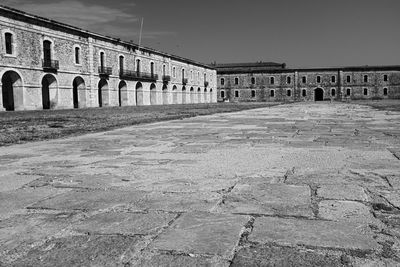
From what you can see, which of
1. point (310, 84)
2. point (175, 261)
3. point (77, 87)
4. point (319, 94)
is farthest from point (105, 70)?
point (319, 94)

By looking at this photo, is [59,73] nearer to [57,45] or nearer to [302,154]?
[57,45]

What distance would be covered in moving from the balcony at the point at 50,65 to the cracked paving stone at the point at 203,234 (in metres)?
25.7

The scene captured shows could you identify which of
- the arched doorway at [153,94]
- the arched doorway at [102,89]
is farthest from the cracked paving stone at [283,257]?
the arched doorway at [153,94]

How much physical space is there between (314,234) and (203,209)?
0.78 metres

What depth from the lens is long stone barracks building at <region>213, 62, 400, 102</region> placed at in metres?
62.1

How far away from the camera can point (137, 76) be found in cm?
3706

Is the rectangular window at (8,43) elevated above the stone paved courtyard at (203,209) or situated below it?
above

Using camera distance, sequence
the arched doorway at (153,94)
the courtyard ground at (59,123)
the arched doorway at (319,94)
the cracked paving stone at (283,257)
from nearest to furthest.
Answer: the cracked paving stone at (283,257)
the courtyard ground at (59,123)
the arched doorway at (153,94)
the arched doorway at (319,94)

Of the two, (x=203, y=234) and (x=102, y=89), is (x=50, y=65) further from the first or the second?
(x=203, y=234)

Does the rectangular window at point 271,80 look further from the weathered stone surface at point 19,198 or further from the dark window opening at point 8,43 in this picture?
the weathered stone surface at point 19,198

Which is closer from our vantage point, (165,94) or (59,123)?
(59,123)

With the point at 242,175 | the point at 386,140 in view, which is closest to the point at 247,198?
the point at 242,175

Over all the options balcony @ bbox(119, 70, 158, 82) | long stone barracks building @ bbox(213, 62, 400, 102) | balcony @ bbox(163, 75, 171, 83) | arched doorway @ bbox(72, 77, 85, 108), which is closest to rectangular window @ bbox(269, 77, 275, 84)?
long stone barracks building @ bbox(213, 62, 400, 102)

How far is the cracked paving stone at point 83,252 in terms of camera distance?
176 centimetres
